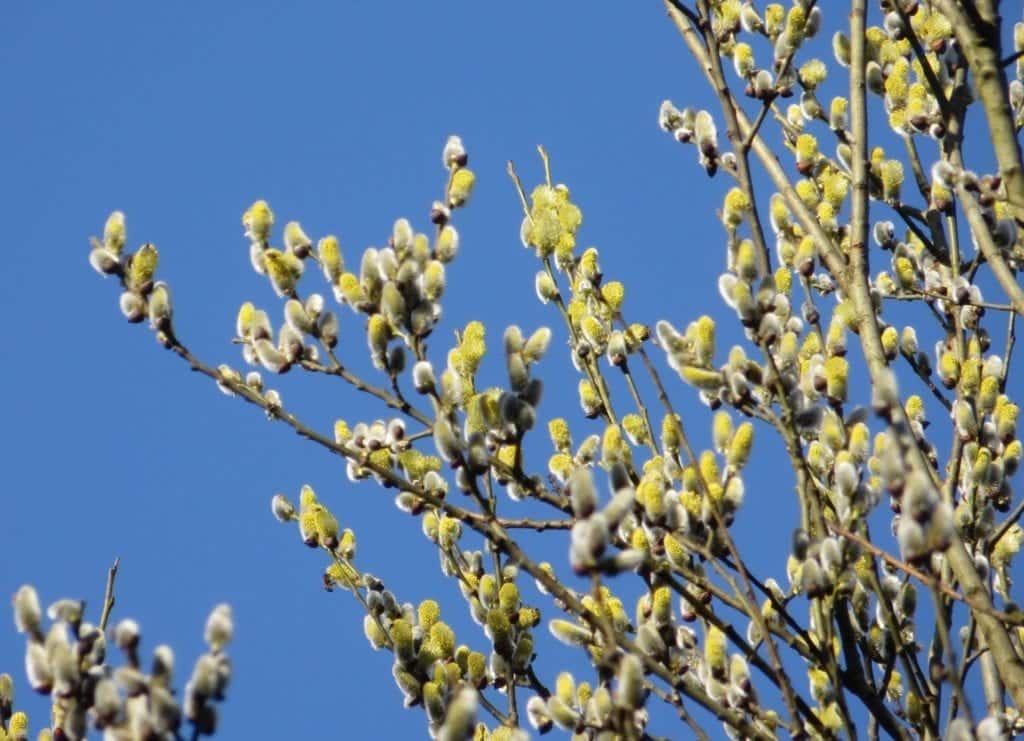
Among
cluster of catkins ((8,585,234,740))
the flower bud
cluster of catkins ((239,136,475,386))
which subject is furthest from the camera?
cluster of catkins ((239,136,475,386))

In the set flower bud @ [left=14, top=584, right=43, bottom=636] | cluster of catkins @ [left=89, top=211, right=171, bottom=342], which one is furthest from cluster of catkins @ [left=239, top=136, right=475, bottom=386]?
flower bud @ [left=14, top=584, right=43, bottom=636]

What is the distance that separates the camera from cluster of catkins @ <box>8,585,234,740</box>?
1.54 metres

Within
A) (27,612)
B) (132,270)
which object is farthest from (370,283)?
(27,612)

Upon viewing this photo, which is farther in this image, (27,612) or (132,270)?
(132,270)

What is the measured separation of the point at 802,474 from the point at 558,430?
25.2 inches

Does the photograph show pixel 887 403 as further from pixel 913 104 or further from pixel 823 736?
pixel 913 104

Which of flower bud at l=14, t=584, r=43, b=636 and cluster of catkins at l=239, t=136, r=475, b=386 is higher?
cluster of catkins at l=239, t=136, r=475, b=386

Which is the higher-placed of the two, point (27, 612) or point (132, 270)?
point (132, 270)

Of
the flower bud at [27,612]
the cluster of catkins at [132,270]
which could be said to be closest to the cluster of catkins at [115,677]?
the flower bud at [27,612]

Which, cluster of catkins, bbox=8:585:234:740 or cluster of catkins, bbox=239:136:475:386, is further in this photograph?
cluster of catkins, bbox=239:136:475:386

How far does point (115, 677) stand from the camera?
1601 millimetres

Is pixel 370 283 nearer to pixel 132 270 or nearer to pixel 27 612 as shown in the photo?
pixel 132 270

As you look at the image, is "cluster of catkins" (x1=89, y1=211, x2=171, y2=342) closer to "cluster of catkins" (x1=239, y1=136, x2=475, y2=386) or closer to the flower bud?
"cluster of catkins" (x1=239, y1=136, x2=475, y2=386)

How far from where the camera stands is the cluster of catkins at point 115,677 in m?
1.54
